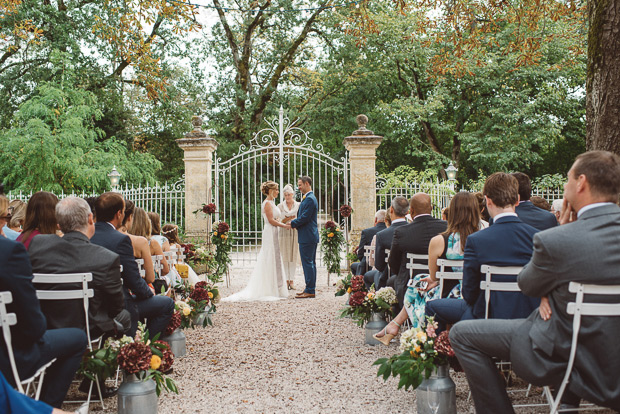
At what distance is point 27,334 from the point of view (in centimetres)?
269

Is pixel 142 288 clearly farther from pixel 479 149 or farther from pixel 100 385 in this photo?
pixel 479 149

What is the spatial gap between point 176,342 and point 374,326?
190 cm

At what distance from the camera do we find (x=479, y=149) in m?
17.2

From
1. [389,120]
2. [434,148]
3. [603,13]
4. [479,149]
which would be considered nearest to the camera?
[603,13]

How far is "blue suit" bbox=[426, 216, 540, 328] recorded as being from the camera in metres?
3.16

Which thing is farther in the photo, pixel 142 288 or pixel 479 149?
pixel 479 149

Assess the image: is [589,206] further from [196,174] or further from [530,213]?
[196,174]

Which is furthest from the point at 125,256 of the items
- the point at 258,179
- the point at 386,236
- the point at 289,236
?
the point at 258,179

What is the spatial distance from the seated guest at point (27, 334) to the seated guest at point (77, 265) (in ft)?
0.99

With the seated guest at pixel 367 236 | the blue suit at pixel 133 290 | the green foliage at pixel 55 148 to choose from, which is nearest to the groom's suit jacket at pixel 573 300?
the blue suit at pixel 133 290

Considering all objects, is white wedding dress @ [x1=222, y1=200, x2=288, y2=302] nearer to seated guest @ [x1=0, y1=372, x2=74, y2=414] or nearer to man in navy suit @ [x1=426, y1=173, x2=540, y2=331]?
man in navy suit @ [x1=426, y1=173, x2=540, y2=331]

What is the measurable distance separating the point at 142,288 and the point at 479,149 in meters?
14.9

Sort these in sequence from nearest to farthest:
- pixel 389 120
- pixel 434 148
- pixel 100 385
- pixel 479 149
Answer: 1. pixel 100 385
2. pixel 479 149
3. pixel 389 120
4. pixel 434 148

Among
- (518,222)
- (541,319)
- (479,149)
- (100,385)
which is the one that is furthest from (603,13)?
(479,149)
